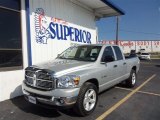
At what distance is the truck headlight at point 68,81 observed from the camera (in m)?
4.81

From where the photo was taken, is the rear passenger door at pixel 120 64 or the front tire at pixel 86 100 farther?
the rear passenger door at pixel 120 64

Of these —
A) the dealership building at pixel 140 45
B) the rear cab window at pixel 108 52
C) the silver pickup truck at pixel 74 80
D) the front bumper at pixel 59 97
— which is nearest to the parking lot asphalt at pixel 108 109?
the silver pickup truck at pixel 74 80

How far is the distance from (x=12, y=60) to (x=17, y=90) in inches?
43.9

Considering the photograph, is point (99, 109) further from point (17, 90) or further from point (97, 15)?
point (97, 15)

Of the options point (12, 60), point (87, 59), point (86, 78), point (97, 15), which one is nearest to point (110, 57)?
point (87, 59)

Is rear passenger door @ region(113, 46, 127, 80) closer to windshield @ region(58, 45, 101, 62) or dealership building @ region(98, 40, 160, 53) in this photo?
windshield @ region(58, 45, 101, 62)

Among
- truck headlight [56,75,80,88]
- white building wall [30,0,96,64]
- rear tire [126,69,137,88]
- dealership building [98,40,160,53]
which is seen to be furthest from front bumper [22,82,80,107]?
dealership building [98,40,160,53]

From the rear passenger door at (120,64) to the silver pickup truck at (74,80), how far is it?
47 centimetres

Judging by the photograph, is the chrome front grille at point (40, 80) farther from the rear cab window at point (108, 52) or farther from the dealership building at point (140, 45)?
the dealership building at point (140, 45)

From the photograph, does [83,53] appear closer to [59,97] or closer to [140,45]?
[59,97]

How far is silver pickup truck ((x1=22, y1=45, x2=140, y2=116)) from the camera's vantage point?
15.8ft

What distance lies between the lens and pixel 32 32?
321 inches

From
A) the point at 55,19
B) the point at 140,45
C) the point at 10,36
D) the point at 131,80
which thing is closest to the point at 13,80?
the point at 10,36

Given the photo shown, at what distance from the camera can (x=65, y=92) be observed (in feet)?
15.5
